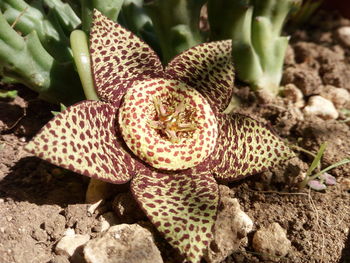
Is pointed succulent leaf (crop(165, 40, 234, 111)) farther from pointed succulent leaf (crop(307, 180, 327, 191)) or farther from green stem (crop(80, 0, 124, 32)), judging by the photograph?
pointed succulent leaf (crop(307, 180, 327, 191))

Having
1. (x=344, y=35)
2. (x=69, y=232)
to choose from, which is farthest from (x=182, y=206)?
(x=344, y=35)

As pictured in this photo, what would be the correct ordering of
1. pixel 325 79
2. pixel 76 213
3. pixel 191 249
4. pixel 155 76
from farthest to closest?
pixel 325 79 → pixel 155 76 → pixel 76 213 → pixel 191 249

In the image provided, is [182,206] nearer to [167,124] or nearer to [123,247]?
[123,247]

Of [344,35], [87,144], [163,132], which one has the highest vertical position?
[87,144]

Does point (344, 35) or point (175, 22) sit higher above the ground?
point (175, 22)

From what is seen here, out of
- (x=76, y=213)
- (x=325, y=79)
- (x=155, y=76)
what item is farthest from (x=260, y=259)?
(x=325, y=79)

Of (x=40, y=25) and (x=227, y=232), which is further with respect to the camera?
(x=40, y=25)

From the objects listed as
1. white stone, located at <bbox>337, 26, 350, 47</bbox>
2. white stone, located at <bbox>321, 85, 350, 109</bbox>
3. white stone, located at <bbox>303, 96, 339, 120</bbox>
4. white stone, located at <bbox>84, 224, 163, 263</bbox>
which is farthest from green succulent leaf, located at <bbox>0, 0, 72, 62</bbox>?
white stone, located at <bbox>337, 26, 350, 47</bbox>

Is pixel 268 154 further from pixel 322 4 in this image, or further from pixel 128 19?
pixel 322 4
